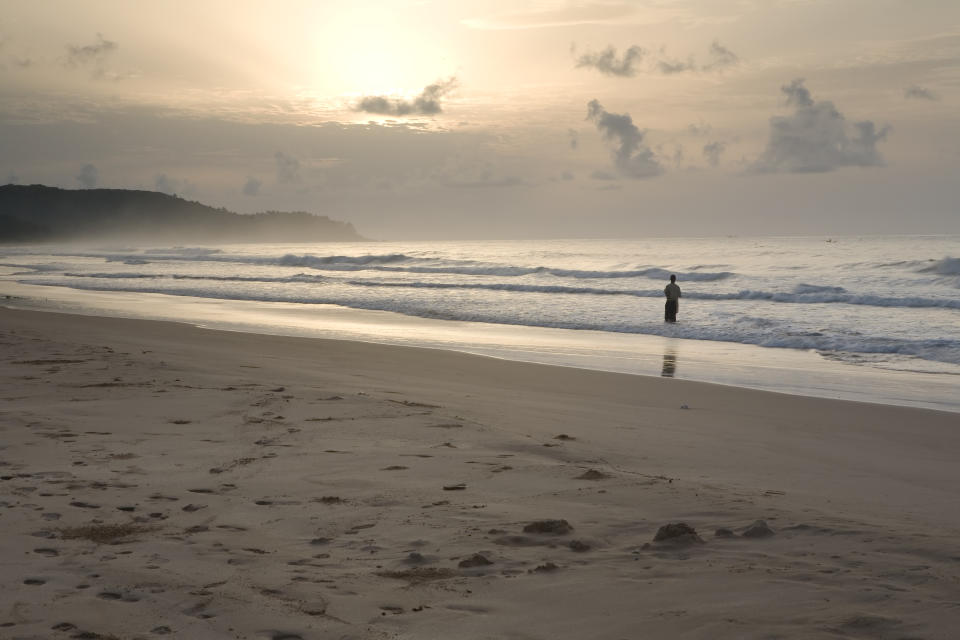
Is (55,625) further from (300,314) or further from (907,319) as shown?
(907,319)

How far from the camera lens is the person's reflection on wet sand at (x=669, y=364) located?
12.0 metres

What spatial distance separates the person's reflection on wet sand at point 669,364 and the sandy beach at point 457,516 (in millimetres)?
3312

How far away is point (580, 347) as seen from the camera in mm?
15422

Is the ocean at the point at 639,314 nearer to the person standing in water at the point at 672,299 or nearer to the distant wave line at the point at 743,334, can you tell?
the distant wave line at the point at 743,334

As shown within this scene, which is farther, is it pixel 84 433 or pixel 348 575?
pixel 84 433

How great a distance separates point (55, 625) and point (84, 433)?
11.7 ft

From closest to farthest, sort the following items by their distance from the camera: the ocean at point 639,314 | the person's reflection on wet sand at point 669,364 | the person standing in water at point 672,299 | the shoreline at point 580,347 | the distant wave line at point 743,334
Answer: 1. the shoreline at point 580,347
2. the person's reflection on wet sand at point 669,364
3. the ocean at point 639,314
4. the distant wave line at point 743,334
5. the person standing in water at point 672,299

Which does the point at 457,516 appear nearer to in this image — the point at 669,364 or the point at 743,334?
the point at 669,364

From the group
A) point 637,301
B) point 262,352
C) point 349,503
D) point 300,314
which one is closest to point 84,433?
point 349,503

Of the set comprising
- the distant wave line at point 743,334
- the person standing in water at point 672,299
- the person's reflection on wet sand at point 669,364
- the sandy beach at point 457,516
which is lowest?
the sandy beach at point 457,516

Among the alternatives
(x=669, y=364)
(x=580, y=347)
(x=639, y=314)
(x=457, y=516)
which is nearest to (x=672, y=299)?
(x=639, y=314)

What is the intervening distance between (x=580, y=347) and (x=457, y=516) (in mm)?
11318

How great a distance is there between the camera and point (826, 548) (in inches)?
150

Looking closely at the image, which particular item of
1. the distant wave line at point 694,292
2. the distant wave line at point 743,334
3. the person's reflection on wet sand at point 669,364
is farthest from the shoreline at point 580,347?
the distant wave line at point 694,292
